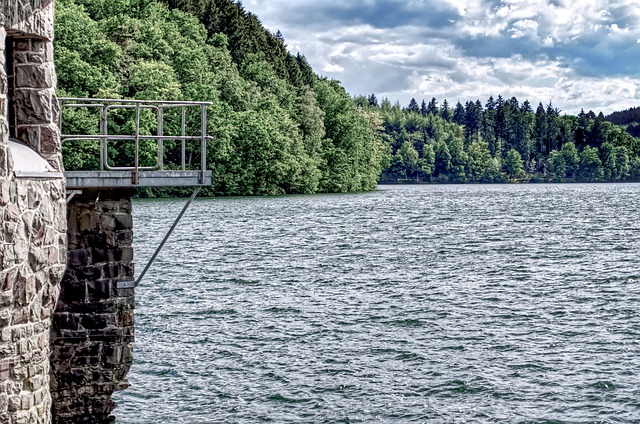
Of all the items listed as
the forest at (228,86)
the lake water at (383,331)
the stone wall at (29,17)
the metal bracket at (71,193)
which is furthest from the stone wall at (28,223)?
the forest at (228,86)

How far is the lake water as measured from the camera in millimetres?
18016

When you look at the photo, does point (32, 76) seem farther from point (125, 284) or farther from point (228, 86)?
point (228, 86)

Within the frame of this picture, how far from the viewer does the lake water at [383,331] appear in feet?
59.1

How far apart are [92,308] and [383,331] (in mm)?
11129

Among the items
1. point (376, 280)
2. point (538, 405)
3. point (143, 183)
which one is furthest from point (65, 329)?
point (376, 280)

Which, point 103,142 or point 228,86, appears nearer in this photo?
point 103,142

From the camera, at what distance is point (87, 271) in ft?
50.3

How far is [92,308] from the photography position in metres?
15.4

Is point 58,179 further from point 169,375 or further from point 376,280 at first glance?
point 376,280

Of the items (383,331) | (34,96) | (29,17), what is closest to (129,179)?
(34,96)

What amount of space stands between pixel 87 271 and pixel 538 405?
853 centimetres

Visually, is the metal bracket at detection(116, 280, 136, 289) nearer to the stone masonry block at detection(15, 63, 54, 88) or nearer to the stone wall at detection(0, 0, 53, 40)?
the stone masonry block at detection(15, 63, 54, 88)

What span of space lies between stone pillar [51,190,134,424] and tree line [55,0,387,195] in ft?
164

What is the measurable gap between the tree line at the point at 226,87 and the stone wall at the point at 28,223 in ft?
175
